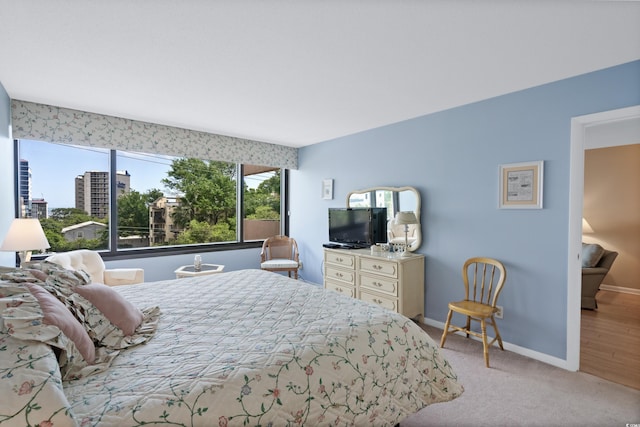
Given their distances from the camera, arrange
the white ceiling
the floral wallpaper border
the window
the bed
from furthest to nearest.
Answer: the window → the floral wallpaper border → the white ceiling → the bed

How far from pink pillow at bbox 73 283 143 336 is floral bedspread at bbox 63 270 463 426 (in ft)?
0.52

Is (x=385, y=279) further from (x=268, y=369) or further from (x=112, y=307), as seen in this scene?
(x=112, y=307)

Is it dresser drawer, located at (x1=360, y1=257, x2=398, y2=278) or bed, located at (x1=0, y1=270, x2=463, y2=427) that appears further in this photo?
dresser drawer, located at (x1=360, y1=257, x2=398, y2=278)

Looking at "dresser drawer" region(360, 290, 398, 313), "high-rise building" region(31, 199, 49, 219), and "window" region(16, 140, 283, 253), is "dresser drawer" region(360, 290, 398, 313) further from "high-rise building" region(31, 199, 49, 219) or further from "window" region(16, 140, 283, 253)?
"high-rise building" region(31, 199, 49, 219)

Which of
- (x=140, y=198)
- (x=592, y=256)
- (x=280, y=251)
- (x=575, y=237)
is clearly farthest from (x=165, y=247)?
(x=592, y=256)

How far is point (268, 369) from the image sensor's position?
48.9 inches

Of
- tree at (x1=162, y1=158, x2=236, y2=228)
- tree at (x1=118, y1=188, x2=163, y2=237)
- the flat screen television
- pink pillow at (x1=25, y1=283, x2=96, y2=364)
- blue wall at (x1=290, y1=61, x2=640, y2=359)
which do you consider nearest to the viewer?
pink pillow at (x1=25, y1=283, x2=96, y2=364)

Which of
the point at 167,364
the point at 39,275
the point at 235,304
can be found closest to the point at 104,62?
the point at 39,275

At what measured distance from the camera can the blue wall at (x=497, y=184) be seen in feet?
8.41

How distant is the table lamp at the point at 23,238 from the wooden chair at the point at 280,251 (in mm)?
2672

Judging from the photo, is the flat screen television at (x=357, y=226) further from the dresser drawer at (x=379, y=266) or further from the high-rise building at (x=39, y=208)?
the high-rise building at (x=39, y=208)

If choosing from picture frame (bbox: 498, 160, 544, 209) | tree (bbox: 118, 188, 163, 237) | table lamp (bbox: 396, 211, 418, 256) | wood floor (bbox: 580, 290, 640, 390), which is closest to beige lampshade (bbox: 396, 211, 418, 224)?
table lamp (bbox: 396, 211, 418, 256)

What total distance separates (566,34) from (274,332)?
2.45 meters

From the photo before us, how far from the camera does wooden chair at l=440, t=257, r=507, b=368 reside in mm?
2730
